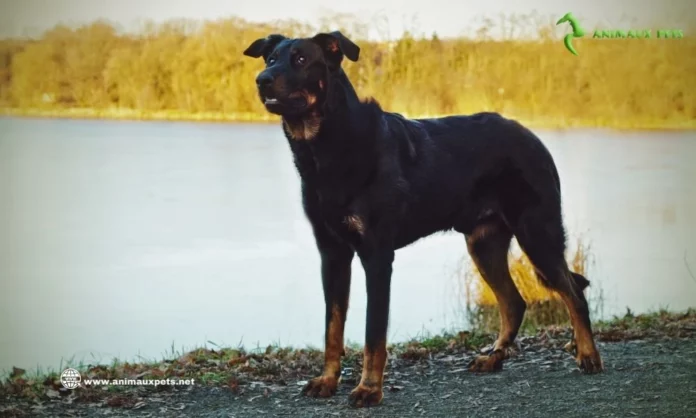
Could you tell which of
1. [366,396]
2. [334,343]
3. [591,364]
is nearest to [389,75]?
[334,343]

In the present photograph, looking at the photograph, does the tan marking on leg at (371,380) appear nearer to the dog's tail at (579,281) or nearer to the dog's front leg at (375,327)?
the dog's front leg at (375,327)

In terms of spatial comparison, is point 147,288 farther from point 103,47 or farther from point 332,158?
point 332,158

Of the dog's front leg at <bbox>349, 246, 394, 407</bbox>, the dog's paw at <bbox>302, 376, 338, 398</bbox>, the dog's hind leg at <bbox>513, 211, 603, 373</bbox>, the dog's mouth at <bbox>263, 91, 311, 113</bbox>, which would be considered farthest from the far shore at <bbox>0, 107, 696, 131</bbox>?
the dog's paw at <bbox>302, 376, 338, 398</bbox>

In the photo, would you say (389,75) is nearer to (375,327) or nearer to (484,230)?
(484,230)

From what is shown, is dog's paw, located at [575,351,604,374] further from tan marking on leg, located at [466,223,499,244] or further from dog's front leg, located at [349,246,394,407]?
dog's front leg, located at [349,246,394,407]

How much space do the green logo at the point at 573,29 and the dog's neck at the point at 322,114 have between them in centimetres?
206

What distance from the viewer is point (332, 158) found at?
3.80 m

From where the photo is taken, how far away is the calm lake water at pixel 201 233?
15.3 feet

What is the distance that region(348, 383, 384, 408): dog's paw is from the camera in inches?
149

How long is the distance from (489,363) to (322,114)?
154 cm

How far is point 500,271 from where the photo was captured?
4.48 meters

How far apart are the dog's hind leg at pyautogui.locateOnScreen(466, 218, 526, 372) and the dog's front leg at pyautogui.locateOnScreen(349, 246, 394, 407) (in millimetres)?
791

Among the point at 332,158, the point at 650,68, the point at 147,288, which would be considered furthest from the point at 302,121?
the point at 650,68

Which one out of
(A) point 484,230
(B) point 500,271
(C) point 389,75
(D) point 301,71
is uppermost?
(C) point 389,75
